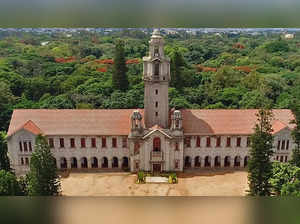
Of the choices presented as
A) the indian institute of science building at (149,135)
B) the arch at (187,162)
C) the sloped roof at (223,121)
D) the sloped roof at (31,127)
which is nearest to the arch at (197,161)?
the indian institute of science building at (149,135)

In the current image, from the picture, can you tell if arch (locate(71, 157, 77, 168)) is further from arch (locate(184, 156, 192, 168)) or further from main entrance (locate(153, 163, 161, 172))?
arch (locate(184, 156, 192, 168))

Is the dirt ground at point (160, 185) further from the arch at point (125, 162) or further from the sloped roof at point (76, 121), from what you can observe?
the sloped roof at point (76, 121)

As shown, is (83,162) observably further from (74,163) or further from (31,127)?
(31,127)

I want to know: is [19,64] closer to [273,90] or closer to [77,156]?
[77,156]

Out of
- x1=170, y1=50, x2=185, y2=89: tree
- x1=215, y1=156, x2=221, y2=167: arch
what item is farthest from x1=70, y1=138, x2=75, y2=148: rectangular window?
x1=170, y1=50, x2=185, y2=89: tree
